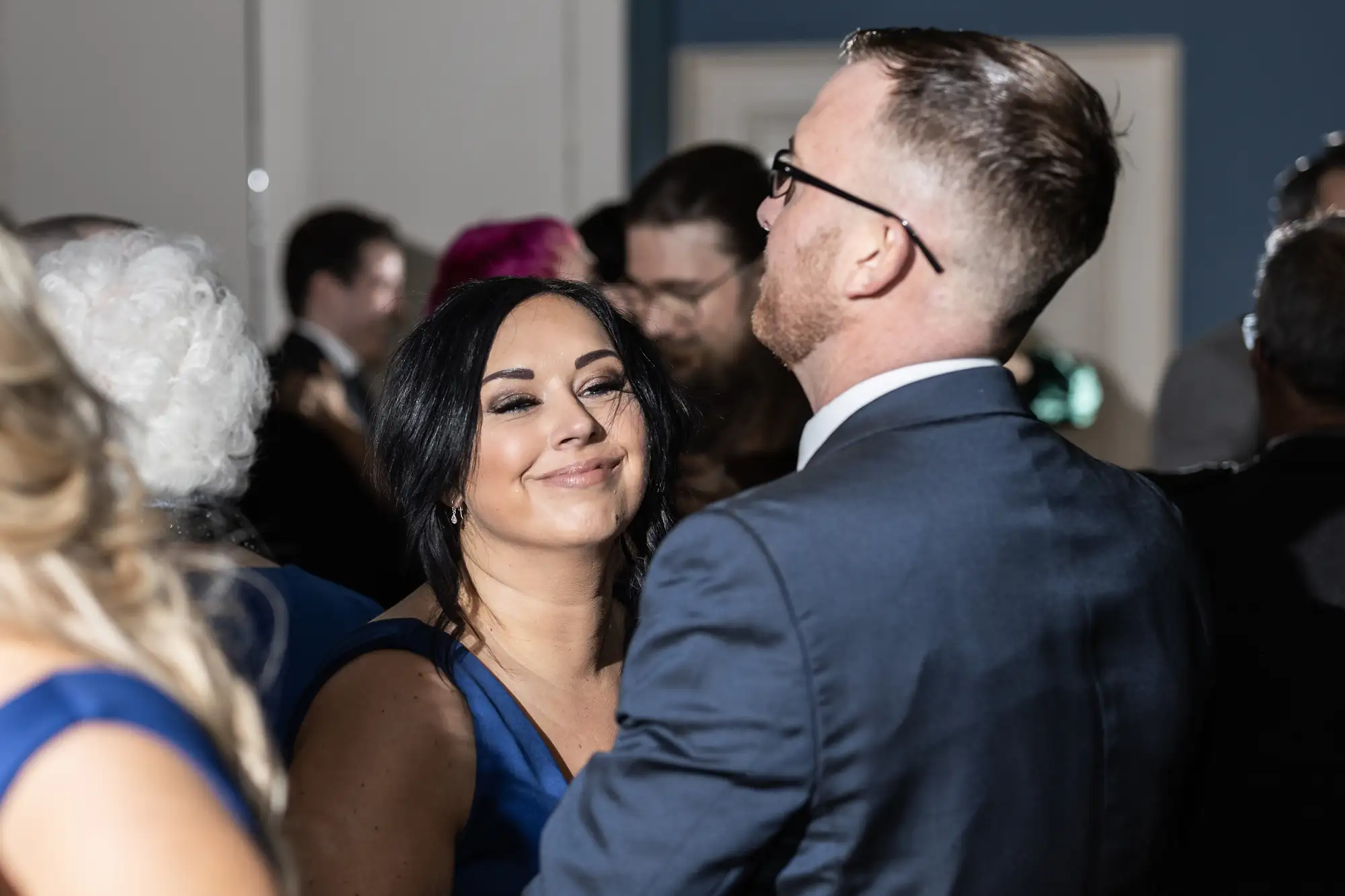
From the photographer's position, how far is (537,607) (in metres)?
1.62

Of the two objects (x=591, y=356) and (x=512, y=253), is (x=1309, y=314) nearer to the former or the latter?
(x=591, y=356)

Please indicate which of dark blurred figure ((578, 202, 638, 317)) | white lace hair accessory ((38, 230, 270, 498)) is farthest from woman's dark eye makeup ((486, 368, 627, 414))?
dark blurred figure ((578, 202, 638, 317))

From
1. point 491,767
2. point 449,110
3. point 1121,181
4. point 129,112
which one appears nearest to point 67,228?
point 491,767

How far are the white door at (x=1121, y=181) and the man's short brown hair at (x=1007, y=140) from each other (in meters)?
4.15

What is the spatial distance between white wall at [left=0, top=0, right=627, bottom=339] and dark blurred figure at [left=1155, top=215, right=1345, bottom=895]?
3.07 m

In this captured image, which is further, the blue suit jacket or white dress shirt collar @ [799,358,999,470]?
white dress shirt collar @ [799,358,999,470]

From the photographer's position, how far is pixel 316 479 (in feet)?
9.77

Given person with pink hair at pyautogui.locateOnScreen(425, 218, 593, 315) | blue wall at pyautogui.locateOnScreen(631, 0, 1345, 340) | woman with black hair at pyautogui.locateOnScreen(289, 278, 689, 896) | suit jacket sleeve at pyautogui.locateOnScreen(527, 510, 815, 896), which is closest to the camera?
suit jacket sleeve at pyautogui.locateOnScreen(527, 510, 815, 896)

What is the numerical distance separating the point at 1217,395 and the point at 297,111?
298 cm

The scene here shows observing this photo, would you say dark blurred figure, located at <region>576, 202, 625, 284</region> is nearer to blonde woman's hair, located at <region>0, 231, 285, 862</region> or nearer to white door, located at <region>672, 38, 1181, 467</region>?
blonde woman's hair, located at <region>0, 231, 285, 862</region>

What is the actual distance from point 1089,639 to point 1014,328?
0.87 ft

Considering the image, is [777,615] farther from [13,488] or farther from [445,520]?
[445,520]

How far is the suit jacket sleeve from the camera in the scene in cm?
110

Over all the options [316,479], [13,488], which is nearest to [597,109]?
[316,479]
